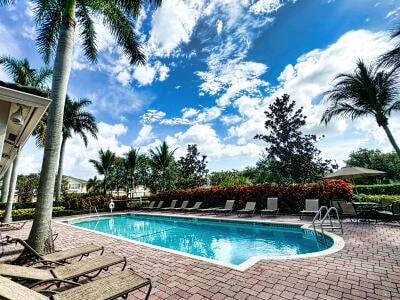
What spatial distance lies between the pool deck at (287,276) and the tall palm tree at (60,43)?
5.98 ft

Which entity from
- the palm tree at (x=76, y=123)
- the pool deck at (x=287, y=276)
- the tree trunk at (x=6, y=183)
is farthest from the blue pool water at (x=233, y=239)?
the palm tree at (x=76, y=123)

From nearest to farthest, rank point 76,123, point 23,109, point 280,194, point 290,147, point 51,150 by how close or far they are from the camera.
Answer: point 23,109
point 51,150
point 280,194
point 290,147
point 76,123

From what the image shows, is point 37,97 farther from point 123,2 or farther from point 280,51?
point 280,51

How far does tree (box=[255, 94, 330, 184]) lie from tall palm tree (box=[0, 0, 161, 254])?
12390 mm

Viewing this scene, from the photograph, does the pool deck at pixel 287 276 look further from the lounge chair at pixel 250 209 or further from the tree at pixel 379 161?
the tree at pixel 379 161

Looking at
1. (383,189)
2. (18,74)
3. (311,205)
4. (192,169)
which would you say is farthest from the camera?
(192,169)

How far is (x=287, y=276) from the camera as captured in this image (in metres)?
4.28

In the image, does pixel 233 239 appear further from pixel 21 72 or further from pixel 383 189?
pixel 383 189

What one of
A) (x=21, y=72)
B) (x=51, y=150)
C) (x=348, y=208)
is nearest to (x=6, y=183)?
(x=21, y=72)

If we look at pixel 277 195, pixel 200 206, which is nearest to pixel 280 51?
pixel 277 195

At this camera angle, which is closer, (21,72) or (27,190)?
(21,72)

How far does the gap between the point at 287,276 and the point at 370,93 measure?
12.9m

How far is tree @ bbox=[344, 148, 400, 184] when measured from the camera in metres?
38.5

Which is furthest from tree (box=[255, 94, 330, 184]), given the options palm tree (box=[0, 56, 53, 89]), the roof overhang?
palm tree (box=[0, 56, 53, 89])
